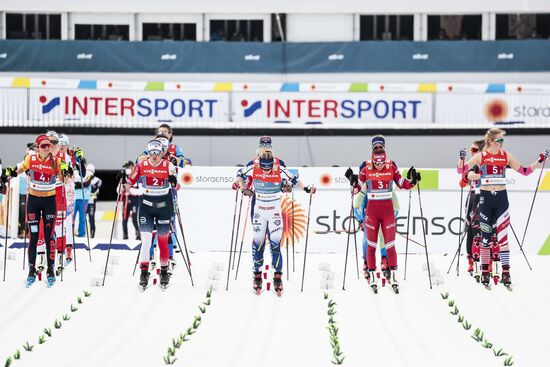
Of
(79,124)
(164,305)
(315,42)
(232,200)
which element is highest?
(315,42)

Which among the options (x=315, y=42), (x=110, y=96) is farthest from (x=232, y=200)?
(x=315, y=42)

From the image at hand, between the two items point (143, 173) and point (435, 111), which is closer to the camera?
point (143, 173)

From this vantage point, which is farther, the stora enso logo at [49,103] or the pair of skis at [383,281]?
the stora enso logo at [49,103]

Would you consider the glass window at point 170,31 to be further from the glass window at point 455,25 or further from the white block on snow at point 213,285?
the white block on snow at point 213,285

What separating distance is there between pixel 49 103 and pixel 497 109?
1163cm

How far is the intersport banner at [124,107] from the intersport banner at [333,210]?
732cm

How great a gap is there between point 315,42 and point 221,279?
14.4 metres

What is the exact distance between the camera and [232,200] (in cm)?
1440

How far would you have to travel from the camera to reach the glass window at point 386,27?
25.2m

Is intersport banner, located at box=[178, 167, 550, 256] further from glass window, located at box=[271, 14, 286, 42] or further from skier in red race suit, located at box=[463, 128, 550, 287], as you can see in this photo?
glass window, located at box=[271, 14, 286, 42]

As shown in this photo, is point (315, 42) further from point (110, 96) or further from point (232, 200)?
point (232, 200)

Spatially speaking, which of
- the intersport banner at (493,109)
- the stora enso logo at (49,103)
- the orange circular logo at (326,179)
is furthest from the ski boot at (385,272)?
the stora enso logo at (49,103)

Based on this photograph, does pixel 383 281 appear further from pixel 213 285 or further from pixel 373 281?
pixel 213 285

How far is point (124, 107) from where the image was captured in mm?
21516
